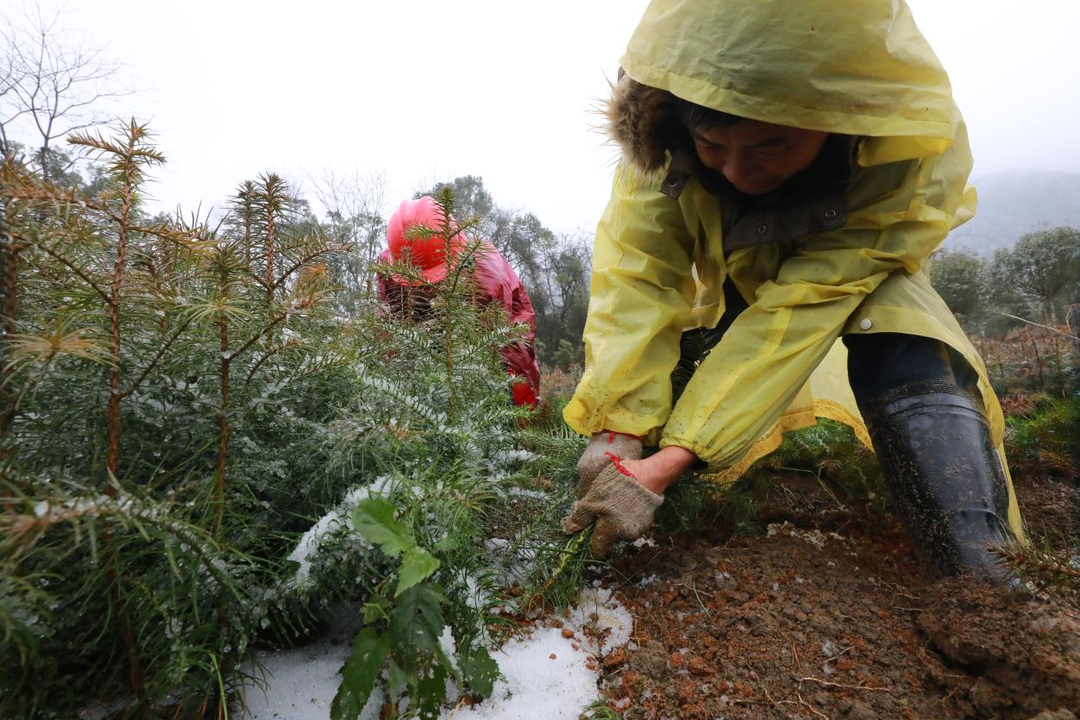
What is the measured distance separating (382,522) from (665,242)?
5.10 ft

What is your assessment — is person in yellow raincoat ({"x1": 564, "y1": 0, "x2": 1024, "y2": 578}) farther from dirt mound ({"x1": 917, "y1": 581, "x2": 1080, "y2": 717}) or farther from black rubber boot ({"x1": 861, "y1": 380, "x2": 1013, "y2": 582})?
dirt mound ({"x1": 917, "y1": 581, "x2": 1080, "y2": 717})

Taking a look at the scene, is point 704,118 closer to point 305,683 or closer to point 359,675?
point 359,675

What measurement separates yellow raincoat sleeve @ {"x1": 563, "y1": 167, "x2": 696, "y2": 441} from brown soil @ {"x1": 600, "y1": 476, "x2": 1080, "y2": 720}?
51 cm

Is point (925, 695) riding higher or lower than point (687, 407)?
lower

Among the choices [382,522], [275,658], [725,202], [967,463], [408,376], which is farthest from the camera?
[725,202]

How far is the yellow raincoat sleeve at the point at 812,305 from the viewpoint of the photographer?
1.58 m

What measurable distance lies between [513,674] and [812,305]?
1.42 meters

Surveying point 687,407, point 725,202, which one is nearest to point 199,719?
point 687,407

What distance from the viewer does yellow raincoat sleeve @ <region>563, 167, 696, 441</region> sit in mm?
1764

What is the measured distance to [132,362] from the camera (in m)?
0.91

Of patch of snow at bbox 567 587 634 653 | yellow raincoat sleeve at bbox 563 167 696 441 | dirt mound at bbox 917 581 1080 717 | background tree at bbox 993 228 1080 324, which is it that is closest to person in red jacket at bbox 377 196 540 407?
yellow raincoat sleeve at bbox 563 167 696 441

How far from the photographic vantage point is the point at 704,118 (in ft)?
5.21

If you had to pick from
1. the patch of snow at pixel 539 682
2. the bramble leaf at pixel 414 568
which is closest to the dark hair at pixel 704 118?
the bramble leaf at pixel 414 568

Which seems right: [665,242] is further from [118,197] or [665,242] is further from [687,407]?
[118,197]
